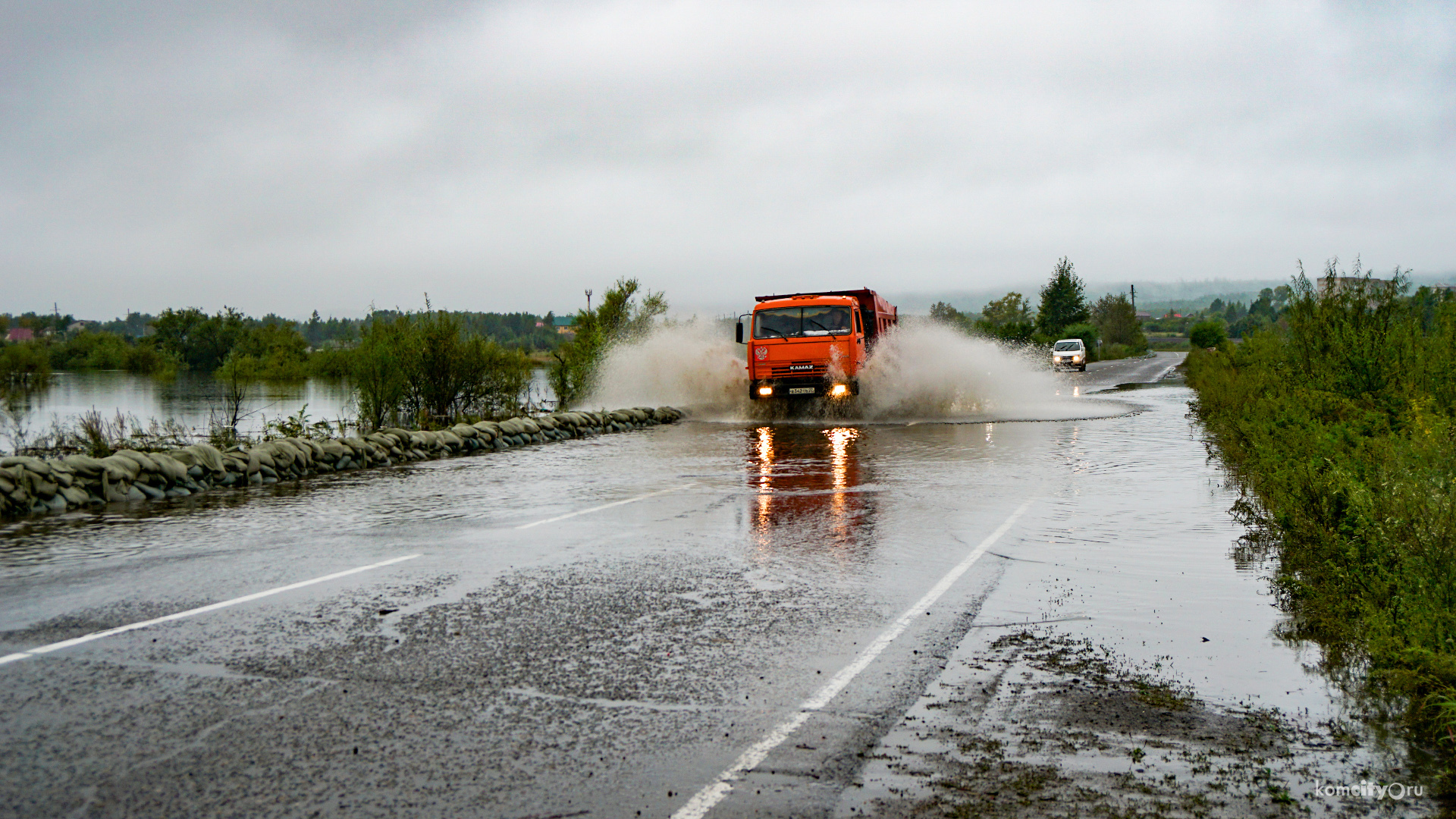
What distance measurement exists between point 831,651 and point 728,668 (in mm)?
669

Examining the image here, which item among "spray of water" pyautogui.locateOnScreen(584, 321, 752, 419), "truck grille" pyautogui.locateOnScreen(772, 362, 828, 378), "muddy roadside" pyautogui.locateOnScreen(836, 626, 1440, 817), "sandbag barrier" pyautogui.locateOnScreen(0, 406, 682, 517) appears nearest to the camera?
"muddy roadside" pyautogui.locateOnScreen(836, 626, 1440, 817)

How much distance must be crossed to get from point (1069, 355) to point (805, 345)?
138ft

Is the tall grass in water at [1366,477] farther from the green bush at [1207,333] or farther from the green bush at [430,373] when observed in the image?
the green bush at [1207,333]

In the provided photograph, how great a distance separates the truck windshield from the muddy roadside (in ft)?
68.9

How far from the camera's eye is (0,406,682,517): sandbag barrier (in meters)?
12.8

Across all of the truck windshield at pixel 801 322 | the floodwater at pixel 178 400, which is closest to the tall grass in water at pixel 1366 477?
the truck windshield at pixel 801 322

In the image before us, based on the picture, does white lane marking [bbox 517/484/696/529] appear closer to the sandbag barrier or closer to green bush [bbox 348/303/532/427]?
the sandbag barrier

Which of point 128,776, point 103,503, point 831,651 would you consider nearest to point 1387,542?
point 831,651

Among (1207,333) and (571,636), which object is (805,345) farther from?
(1207,333)

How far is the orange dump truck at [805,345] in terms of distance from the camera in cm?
2616

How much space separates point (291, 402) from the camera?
163ft

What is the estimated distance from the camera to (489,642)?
635 cm

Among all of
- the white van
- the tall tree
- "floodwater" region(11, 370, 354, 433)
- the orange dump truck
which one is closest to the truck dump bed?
the orange dump truck

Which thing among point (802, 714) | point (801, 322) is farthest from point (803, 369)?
point (802, 714)
